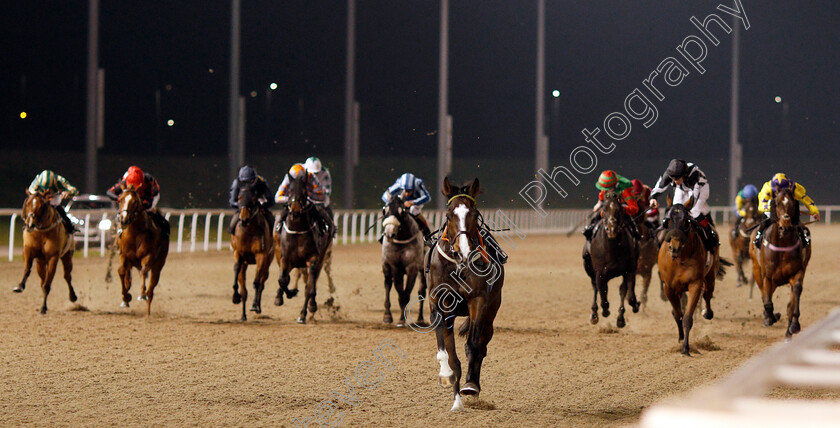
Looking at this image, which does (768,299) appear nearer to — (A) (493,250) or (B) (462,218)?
(A) (493,250)

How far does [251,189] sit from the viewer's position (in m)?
12.1

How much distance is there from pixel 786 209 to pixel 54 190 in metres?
8.50

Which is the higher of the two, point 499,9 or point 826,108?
point 499,9

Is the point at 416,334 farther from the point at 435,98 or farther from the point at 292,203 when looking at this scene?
the point at 435,98

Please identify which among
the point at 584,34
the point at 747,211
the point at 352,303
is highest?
the point at 584,34

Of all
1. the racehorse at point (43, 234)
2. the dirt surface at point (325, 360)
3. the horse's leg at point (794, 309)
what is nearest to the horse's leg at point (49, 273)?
the racehorse at point (43, 234)

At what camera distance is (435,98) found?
217ft

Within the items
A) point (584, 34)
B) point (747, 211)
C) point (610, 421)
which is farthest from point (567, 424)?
point (584, 34)

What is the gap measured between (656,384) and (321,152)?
60.4 m

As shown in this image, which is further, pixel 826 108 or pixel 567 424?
pixel 826 108

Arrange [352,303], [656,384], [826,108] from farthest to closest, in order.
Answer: [826,108], [352,303], [656,384]

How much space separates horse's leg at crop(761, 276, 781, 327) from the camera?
10.9m

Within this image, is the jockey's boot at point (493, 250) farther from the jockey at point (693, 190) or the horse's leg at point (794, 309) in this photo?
the horse's leg at point (794, 309)

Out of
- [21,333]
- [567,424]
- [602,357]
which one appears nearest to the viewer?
[567,424]
